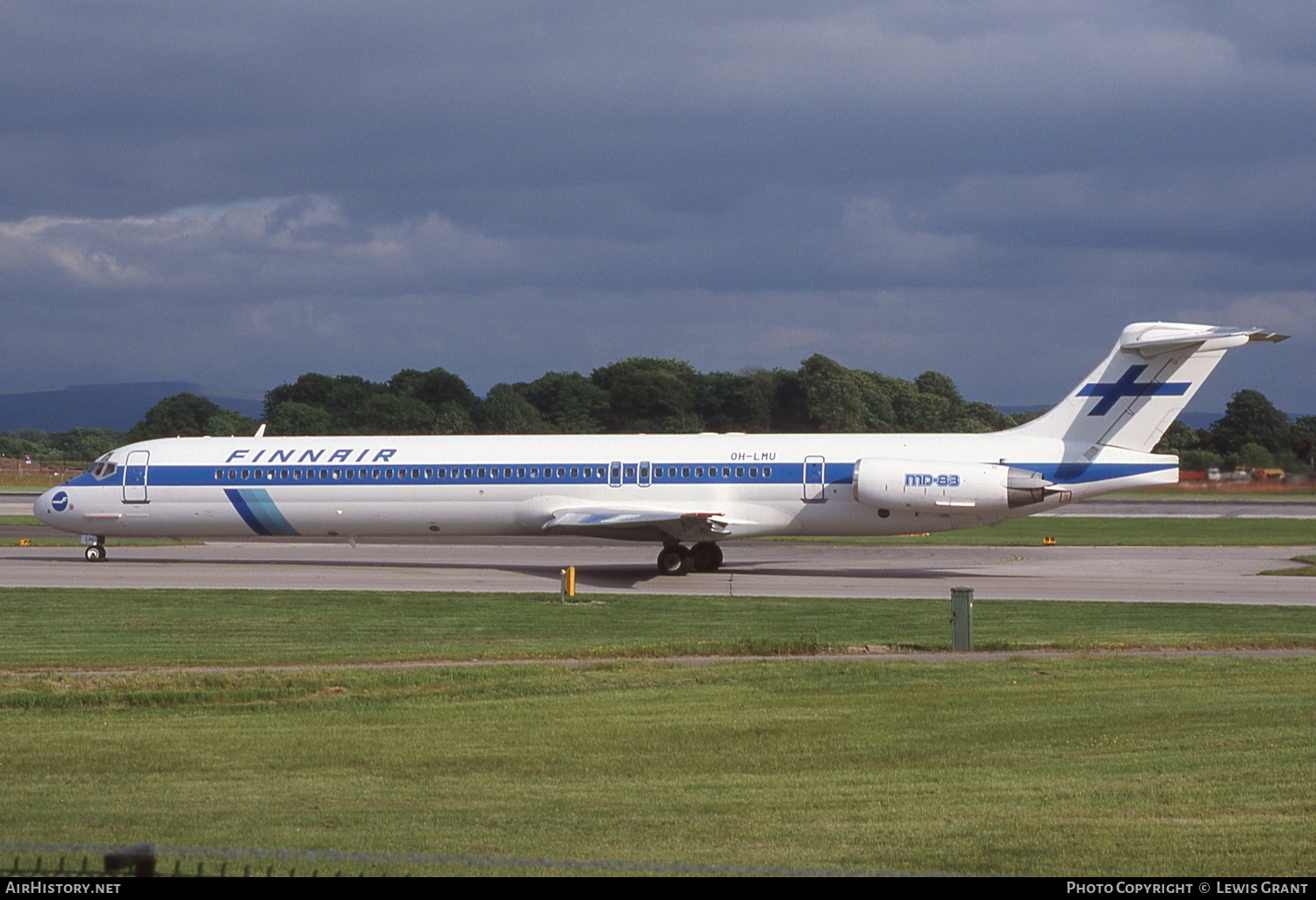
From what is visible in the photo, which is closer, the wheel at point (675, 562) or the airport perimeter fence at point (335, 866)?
the airport perimeter fence at point (335, 866)

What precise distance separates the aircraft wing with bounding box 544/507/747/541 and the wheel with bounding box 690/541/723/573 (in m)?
1.04

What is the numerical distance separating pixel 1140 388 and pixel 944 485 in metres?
4.86

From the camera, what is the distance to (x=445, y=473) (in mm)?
34062

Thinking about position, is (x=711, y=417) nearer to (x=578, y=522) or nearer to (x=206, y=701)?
(x=578, y=522)

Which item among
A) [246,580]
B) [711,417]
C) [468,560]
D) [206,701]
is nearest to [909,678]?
[206,701]

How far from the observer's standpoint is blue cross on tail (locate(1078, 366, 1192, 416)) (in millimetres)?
29922

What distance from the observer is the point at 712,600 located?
88.2 feet

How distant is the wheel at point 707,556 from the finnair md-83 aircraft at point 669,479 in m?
0.04

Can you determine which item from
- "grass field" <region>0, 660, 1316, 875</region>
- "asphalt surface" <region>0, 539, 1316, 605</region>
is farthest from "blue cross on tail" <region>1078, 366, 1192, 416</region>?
"grass field" <region>0, 660, 1316, 875</region>

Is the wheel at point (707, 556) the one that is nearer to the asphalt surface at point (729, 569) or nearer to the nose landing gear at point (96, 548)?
the asphalt surface at point (729, 569)

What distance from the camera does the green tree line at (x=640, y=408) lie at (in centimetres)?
7338

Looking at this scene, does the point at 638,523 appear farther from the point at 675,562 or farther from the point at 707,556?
the point at 707,556

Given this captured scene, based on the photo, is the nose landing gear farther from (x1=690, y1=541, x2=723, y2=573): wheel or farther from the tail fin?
the tail fin

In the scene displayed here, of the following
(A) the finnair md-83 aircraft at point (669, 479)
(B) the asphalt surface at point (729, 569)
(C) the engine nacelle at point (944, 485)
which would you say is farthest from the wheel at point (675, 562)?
(C) the engine nacelle at point (944, 485)
